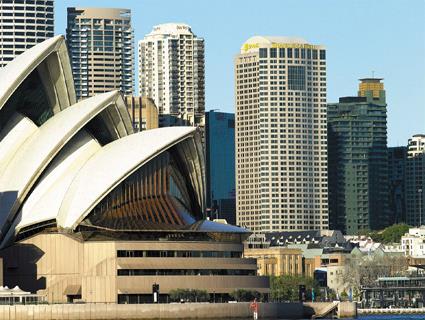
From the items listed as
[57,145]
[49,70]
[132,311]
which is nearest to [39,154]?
[57,145]

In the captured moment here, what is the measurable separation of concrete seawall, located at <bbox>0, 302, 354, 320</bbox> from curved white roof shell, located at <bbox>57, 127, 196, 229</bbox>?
878 cm

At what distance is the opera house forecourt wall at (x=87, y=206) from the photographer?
12362 cm

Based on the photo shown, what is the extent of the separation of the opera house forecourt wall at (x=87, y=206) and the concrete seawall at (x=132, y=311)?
3.56 m

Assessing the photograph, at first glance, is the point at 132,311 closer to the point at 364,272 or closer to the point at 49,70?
the point at 49,70

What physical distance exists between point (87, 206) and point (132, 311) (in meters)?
9.70

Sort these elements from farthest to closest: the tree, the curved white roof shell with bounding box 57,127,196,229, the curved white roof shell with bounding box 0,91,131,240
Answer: the tree → the curved white roof shell with bounding box 0,91,131,240 → the curved white roof shell with bounding box 57,127,196,229

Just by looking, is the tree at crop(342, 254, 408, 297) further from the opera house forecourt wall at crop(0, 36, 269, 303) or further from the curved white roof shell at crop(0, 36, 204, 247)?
the curved white roof shell at crop(0, 36, 204, 247)

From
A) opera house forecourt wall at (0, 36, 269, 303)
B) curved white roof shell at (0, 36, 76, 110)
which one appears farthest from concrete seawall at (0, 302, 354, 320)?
curved white roof shell at (0, 36, 76, 110)

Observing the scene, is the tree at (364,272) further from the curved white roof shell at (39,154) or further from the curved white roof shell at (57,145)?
the curved white roof shell at (39,154)

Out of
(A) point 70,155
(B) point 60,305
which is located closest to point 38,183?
(A) point 70,155

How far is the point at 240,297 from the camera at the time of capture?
125 m

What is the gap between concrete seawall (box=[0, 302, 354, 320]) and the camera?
381ft

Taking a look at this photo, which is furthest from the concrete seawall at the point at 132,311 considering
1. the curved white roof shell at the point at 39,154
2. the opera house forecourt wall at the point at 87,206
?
the curved white roof shell at the point at 39,154

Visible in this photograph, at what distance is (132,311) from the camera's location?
118 metres
